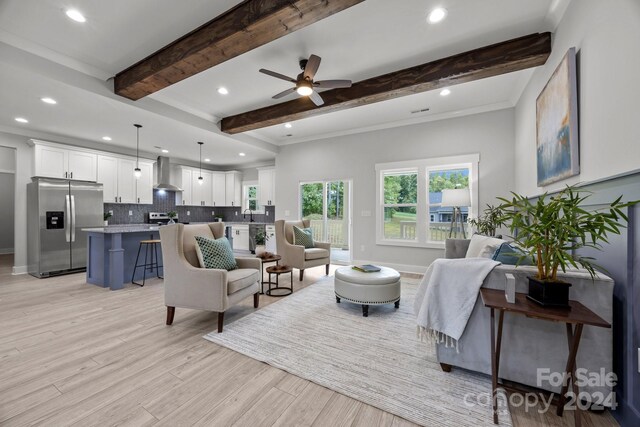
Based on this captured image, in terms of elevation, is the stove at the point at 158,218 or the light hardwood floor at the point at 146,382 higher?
the stove at the point at 158,218

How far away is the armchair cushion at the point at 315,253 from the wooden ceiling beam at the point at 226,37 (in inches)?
113

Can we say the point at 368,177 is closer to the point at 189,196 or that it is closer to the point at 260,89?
the point at 260,89

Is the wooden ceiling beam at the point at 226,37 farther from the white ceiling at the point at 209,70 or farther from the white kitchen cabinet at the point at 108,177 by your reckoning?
the white kitchen cabinet at the point at 108,177

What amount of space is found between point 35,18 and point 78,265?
173 inches

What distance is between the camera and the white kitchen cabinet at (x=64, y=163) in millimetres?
4812

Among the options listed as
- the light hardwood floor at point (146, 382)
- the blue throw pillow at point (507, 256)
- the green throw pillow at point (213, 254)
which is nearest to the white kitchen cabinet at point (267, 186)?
the green throw pillow at point (213, 254)

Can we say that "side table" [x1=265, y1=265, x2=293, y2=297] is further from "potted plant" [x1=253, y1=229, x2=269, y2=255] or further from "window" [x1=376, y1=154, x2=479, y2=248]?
"potted plant" [x1=253, y1=229, x2=269, y2=255]

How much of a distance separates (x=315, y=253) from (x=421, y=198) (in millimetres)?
2283

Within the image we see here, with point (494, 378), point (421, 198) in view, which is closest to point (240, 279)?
point (494, 378)

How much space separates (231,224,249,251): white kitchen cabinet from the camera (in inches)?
292

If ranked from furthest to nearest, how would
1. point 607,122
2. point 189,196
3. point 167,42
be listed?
point 189,196 → point 167,42 → point 607,122

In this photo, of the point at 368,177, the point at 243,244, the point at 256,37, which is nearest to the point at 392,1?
the point at 256,37

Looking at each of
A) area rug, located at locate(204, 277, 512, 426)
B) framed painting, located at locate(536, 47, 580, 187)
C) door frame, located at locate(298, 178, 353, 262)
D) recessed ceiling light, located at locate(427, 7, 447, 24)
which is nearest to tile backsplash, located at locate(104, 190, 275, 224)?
door frame, located at locate(298, 178, 353, 262)

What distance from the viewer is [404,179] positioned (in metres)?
5.14
